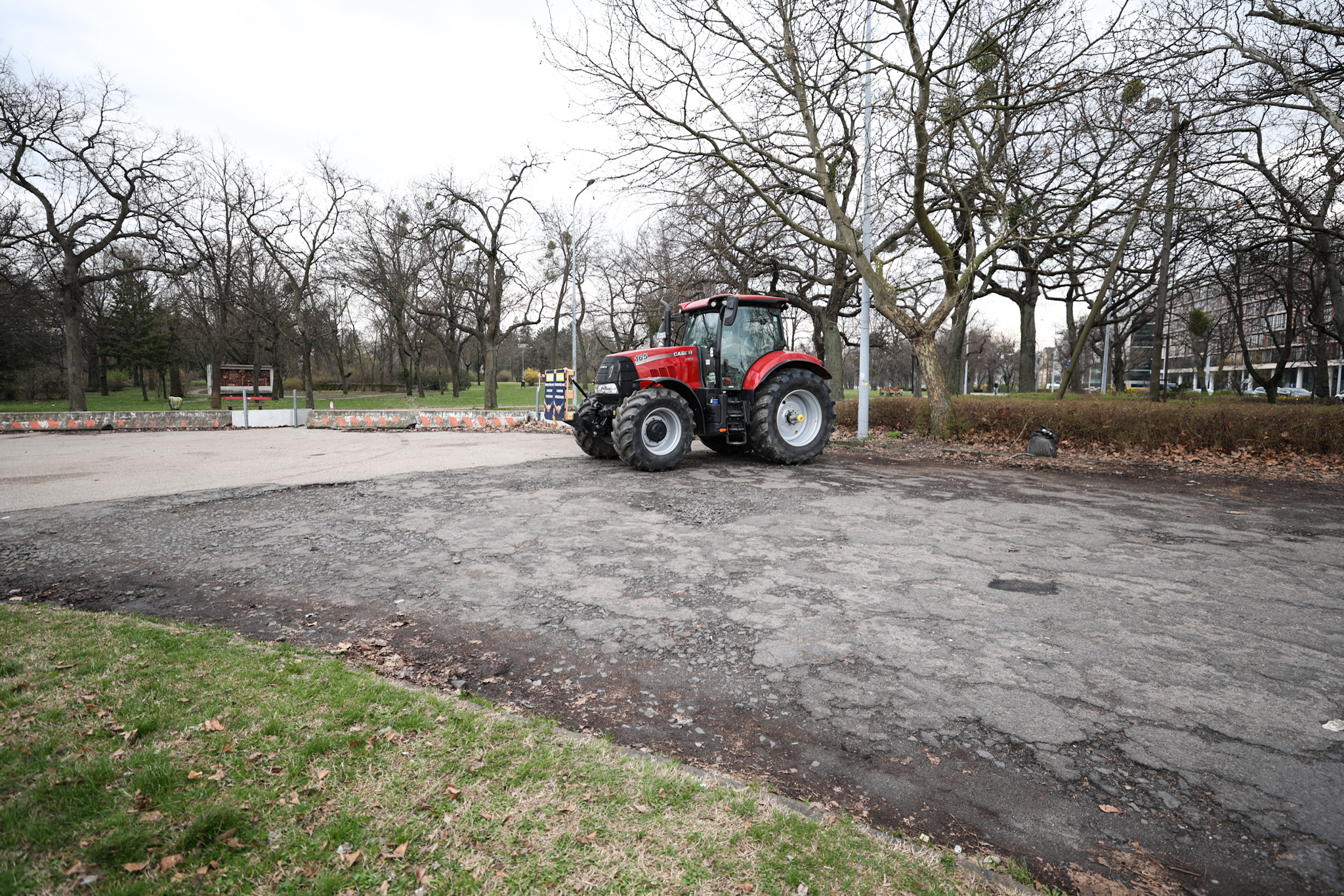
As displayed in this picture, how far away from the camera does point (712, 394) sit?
10570 millimetres

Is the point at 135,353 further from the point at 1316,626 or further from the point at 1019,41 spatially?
the point at 1316,626

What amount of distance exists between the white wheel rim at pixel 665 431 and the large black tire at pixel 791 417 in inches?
52.7

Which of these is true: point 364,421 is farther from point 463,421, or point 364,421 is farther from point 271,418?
point 271,418

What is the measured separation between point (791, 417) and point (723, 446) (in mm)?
1476

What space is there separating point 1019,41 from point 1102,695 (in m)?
13.0

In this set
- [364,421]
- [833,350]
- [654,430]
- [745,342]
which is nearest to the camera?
[654,430]

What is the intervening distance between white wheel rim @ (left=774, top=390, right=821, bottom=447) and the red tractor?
0.01m

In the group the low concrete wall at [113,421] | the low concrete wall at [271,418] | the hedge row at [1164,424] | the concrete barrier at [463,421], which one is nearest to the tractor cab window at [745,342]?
the hedge row at [1164,424]

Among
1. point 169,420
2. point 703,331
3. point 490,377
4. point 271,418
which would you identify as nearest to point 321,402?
point 490,377

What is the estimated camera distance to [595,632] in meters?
4.05

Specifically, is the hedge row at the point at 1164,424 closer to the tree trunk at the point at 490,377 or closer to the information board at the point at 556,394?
the information board at the point at 556,394

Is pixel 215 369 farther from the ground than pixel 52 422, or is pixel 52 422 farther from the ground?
pixel 215 369

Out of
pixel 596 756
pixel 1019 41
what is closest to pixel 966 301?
pixel 1019 41

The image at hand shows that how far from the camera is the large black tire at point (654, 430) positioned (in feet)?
31.7
